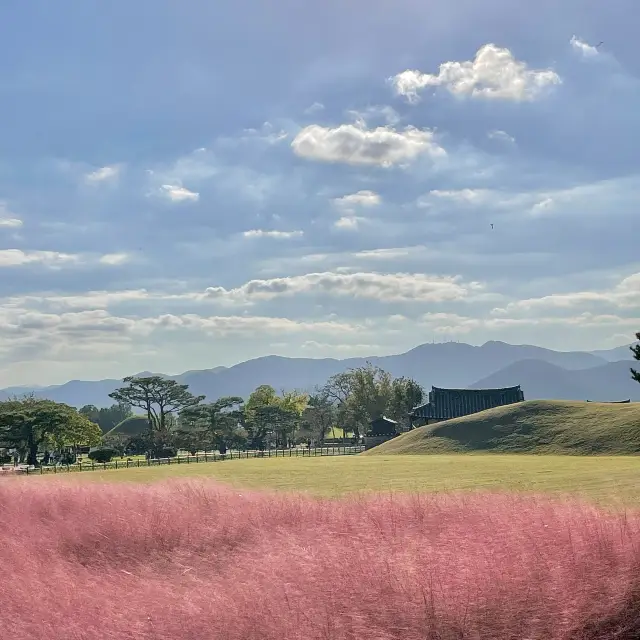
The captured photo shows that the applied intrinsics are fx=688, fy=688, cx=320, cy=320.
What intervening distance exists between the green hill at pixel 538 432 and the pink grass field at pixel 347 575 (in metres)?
45.0

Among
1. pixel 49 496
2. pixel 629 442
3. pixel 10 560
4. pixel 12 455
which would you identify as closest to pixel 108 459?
pixel 12 455

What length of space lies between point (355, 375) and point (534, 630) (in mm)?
130726

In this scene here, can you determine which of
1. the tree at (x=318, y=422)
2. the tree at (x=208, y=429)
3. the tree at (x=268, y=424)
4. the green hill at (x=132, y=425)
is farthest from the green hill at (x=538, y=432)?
the green hill at (x=132, y=425)

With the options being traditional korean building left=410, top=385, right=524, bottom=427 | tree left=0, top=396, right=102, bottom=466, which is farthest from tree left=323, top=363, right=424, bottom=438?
tree left=0, top=396, right=102, bottom=466

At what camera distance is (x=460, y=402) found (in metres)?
102

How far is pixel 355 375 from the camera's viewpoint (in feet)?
456

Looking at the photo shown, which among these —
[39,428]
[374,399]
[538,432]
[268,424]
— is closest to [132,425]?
[268,424]

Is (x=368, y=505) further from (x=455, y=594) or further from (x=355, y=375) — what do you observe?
(x=355, y=375)

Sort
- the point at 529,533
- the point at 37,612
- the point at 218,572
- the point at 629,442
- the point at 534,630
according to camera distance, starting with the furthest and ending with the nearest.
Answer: the point at 629,442 → the point at 218,572 → the point at 37,612 → the point at 529,533 → the point at 534,630

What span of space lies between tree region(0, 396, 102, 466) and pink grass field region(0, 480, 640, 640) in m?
67.3

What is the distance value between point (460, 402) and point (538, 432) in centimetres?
3868

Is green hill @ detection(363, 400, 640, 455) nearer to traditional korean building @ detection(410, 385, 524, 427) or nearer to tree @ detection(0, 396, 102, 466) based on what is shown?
traditional korean building @ detection(410, 385, 524, 427)

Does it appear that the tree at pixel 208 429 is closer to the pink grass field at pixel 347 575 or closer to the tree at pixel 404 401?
the tree at pixel 404 401

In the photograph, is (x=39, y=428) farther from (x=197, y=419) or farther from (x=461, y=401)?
(x=461, y=401)
